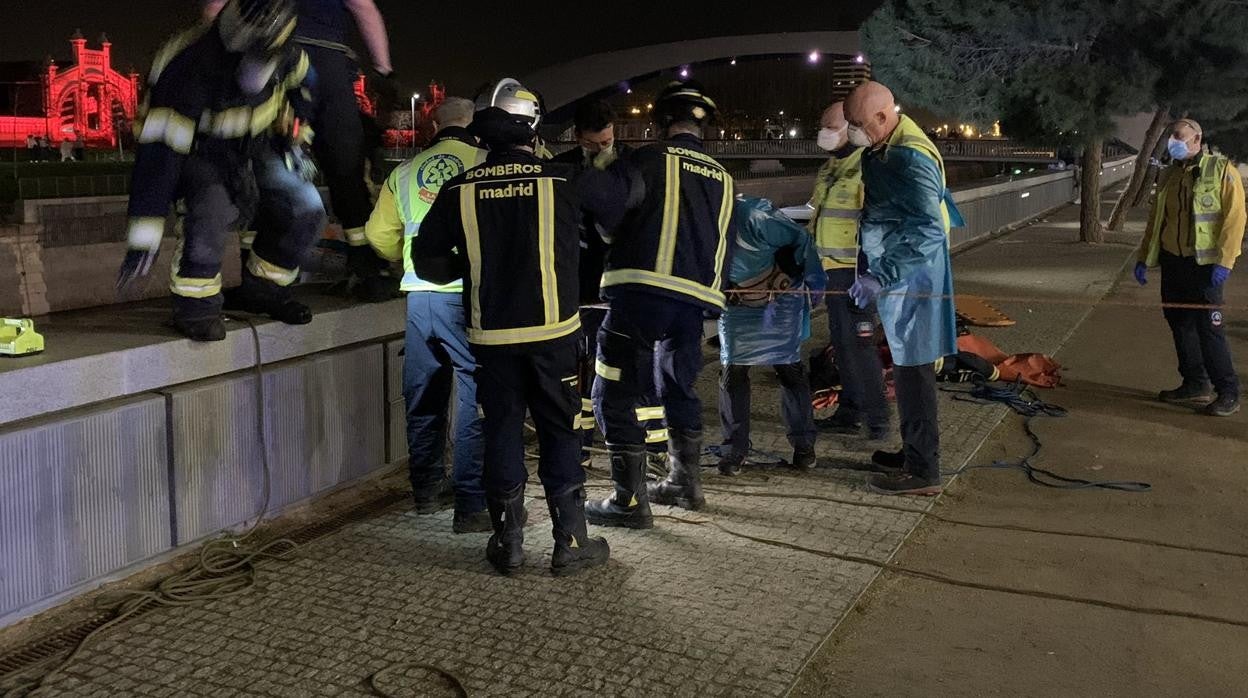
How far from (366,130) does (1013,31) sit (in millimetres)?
14354

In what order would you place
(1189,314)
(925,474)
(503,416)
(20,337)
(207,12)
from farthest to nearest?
1. (1189,314)
2. (925,474)
3. (207,12)
4. (503,416)
5. (20,337)

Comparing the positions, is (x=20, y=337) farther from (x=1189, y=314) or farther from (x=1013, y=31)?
(x=1013, y=31)

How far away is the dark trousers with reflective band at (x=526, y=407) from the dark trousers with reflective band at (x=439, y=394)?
48cm

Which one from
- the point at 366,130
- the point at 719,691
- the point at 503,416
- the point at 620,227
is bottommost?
the point at 719,691

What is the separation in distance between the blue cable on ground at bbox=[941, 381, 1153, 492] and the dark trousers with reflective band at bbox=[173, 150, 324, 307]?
3691 millimetres

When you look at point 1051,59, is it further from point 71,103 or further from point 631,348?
point 71,103

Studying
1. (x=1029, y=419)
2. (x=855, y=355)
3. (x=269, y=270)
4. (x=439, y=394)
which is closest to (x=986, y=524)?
(x=855, y=355)

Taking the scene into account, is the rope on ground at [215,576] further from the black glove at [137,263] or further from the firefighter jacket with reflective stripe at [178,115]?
the firefighter jacket with reflective stripe at [178,115]

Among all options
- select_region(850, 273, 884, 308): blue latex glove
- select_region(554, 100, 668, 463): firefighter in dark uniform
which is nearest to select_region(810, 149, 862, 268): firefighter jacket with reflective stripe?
→ select_region(850, 273, 884, 308): blue latex glove

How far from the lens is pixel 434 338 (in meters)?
5.68

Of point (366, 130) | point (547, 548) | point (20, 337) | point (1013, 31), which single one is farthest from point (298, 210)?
point (1013, 31)

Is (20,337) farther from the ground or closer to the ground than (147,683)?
farther from the ground

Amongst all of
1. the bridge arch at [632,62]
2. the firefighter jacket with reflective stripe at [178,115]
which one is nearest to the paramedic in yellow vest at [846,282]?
the firefighter jacket with reflective stripe at [178,115]

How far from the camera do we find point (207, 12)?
5.39m
